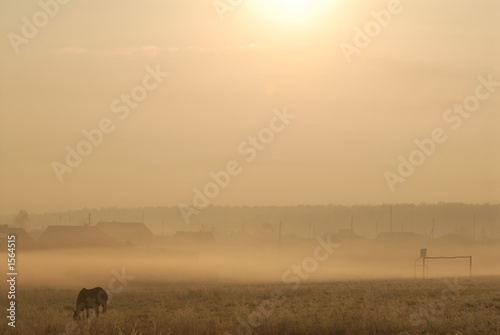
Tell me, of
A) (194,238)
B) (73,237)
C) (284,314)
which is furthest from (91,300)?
(194,238)

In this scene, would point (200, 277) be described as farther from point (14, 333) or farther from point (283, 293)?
point (14, 333)

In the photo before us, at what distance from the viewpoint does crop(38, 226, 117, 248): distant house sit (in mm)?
137000

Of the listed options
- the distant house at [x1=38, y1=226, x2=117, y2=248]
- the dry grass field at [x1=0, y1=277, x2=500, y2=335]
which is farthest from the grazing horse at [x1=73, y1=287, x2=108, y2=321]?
the distant house at [x1=38, y1=226, x2=117, y2=248]

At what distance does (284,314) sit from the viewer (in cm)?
2530

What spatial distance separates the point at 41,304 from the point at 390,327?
18.0 meters

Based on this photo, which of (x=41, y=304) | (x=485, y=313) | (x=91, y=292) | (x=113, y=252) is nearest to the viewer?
(x=485, y=313)

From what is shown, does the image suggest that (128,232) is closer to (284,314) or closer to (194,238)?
(194,238)

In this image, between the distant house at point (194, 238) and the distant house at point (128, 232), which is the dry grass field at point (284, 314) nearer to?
the distant house at point (128, 232)

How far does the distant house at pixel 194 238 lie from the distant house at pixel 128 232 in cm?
→ 1513

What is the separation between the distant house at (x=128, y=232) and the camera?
156m

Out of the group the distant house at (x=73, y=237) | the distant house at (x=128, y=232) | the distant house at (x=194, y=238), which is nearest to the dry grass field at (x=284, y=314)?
the distant house at (x=73, y=237)

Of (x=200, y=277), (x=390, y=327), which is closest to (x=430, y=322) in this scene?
(x=390, y=327)

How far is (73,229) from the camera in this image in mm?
140875

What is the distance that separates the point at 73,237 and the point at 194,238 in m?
46.1
